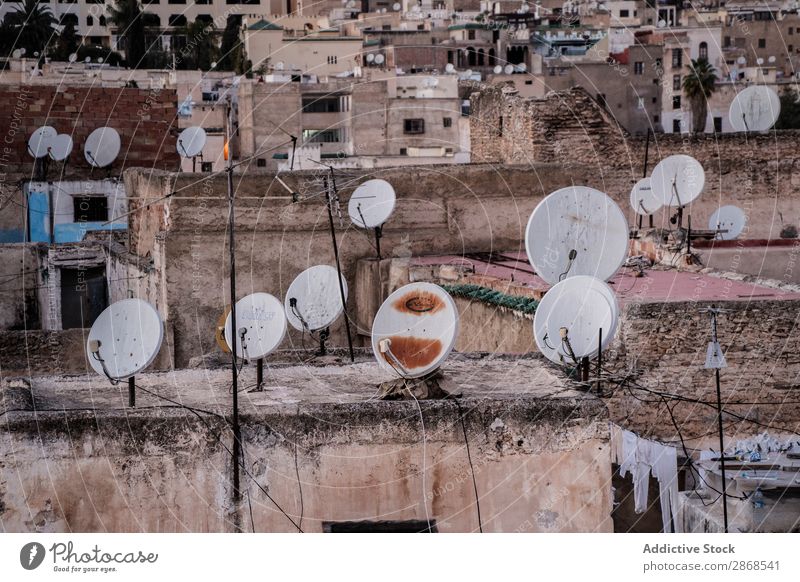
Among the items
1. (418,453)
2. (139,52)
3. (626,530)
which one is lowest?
(626,530)

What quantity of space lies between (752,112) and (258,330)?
1195 cm

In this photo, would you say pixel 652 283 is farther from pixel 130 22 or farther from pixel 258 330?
pixel 130 22

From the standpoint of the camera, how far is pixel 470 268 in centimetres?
1669

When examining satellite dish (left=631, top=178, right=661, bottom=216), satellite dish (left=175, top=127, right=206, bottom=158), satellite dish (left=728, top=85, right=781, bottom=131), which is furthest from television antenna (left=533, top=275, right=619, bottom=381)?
satellite dish (left=175, top=127, right=206, bottom=158)

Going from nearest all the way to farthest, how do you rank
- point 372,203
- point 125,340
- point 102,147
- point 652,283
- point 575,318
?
point 125,340, point 575,318, point 652,283, point 372,203, point 102,147

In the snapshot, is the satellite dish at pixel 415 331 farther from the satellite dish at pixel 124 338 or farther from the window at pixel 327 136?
the window at pixel 327 136

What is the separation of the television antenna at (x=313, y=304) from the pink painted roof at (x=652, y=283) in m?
2.31

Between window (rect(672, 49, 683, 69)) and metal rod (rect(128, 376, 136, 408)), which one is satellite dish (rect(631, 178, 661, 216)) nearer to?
metal rod (rect(128, 376, 136, 408))

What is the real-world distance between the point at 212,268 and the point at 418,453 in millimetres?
7466

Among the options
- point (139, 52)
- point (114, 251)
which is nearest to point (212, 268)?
point (114, 251)

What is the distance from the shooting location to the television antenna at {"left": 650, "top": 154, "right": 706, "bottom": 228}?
1709 cm

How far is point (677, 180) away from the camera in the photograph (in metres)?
17.2

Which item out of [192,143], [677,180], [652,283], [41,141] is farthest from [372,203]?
[41,141]
